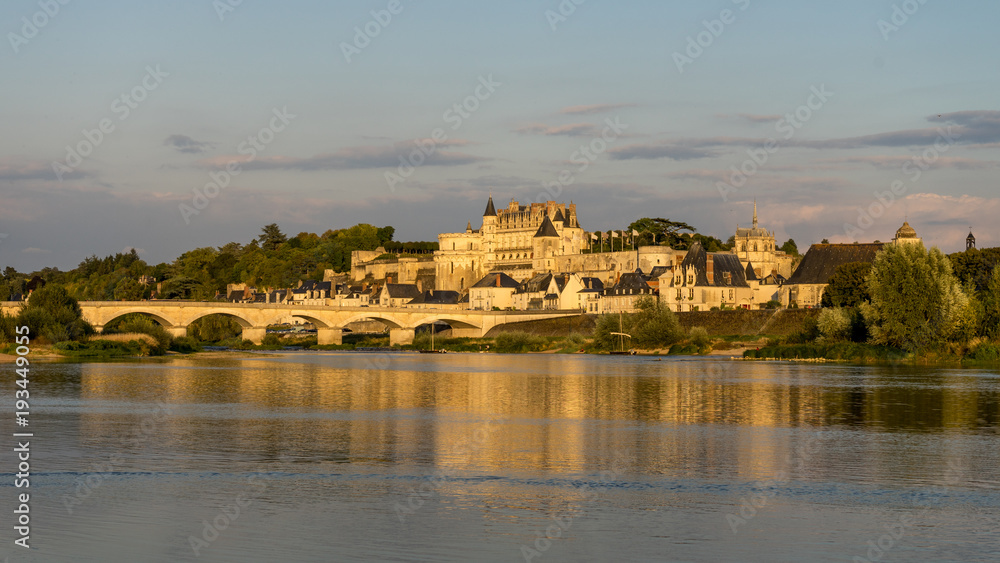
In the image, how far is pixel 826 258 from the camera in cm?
8925

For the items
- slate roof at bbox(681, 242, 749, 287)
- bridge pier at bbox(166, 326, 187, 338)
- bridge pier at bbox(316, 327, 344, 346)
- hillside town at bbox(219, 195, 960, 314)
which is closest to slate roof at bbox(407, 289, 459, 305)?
hillside town at bbox(219, 195, 960, 314)

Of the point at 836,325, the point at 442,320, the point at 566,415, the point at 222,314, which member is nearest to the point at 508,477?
the point at 566,415

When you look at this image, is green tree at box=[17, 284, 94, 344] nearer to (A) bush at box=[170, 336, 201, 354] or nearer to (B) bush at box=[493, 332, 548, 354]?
(A) bush at box=[170, 336, 201, 354]

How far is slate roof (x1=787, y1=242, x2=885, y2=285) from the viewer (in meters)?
87.6

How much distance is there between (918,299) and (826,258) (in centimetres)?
4387

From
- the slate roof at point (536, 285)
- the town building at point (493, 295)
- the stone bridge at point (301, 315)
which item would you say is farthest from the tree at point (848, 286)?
the town building at point (493, 295)

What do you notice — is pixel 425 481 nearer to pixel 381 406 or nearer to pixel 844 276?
pixel 381 406

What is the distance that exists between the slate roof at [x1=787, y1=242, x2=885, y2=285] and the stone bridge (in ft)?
65.2

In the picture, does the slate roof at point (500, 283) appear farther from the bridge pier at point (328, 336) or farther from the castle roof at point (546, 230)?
the bridge pier at point (328, 336)

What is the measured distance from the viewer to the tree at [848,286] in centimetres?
5938

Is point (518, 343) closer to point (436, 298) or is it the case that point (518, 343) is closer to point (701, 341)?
point (701, 341)

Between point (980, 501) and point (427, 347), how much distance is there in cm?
7008

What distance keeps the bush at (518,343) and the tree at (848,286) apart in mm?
21704

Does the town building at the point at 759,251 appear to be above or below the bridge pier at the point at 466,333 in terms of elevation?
above
